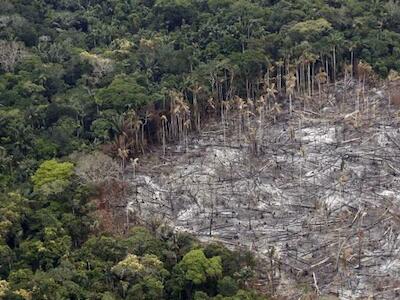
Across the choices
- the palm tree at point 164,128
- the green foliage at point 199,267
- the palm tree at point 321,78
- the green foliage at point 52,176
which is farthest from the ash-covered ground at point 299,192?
the green foliage at point 52,176

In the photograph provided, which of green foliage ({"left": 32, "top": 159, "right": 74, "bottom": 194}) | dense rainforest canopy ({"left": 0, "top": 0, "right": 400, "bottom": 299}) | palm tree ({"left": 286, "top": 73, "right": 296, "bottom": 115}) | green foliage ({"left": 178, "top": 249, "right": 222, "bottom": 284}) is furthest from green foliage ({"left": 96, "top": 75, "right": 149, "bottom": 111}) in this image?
green foliage ({"left": 178, "top": 249, "right": 222, "bottom": 284})

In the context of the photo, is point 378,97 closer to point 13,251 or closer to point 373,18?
point 373,18

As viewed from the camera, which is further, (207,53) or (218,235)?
(207,53)

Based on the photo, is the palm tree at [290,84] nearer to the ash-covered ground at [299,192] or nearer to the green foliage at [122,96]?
the ash-covered ground at [299,192]

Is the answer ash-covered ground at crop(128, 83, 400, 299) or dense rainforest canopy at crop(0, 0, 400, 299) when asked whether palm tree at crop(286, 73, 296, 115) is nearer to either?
dense rainforest canopy at crop(0, 0, 400, 299)

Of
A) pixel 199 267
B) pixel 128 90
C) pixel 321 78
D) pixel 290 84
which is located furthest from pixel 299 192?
pixel 128 90

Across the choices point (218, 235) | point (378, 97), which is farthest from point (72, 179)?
point (378, 97)
